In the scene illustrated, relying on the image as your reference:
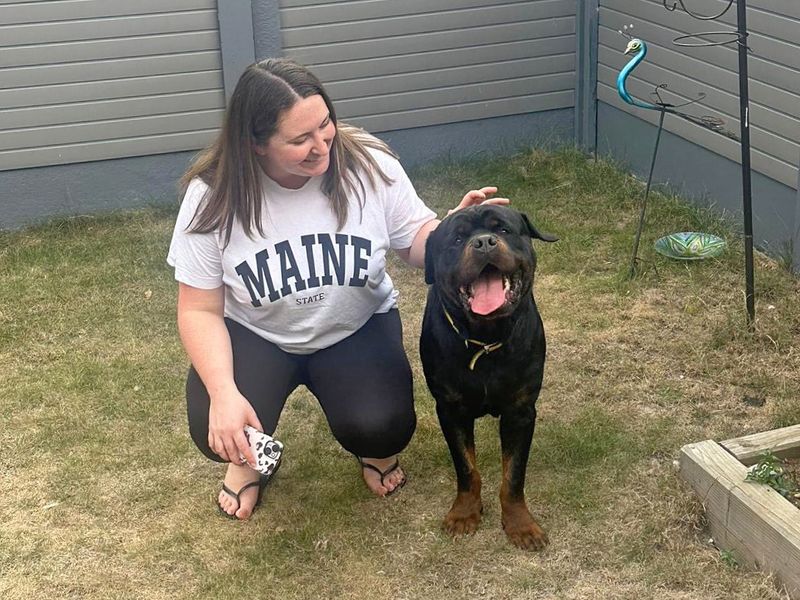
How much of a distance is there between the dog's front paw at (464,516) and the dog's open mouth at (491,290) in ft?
2.46

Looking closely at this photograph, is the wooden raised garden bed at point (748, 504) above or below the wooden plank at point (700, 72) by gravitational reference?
below

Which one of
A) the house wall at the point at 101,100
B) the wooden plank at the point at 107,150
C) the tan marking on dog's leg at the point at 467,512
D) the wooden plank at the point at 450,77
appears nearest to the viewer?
the tan marking on dog's leg at the point at 467,512

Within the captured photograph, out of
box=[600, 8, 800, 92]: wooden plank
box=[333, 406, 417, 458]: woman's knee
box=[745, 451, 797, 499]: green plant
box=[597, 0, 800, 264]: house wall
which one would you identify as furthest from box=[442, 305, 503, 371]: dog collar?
box=[600, 8, 800, 92]: wooden plank

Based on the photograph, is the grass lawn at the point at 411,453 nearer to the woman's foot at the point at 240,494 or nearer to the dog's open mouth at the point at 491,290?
the woman's foot at the point at 240,494

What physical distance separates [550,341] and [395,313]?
1107mm

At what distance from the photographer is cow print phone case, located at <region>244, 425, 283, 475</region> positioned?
2.84m

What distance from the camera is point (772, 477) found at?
9.20ft

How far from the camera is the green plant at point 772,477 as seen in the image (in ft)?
9.16

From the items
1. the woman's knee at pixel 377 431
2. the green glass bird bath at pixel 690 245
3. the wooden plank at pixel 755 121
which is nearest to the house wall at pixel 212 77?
the wooden plank at pixel 755 121

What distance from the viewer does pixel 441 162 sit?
257 inches

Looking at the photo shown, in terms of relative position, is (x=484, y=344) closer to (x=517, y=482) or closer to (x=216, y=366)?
(x=517, y=482)

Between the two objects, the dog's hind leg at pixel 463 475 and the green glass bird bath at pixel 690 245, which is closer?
the dog's hind leg at pixel 463 475

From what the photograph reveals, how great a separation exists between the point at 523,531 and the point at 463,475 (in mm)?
240

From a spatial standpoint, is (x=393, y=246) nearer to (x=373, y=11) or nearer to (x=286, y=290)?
(x=286, y=290)
